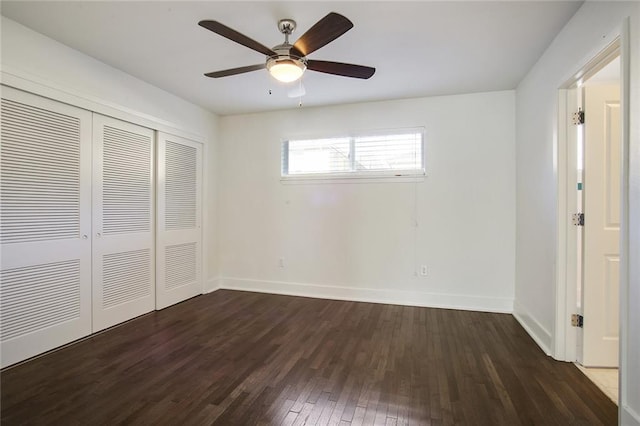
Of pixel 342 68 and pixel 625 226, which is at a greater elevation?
pixel 342 68

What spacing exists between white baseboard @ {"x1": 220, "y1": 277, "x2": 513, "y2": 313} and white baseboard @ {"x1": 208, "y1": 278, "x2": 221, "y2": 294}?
0.21 ft

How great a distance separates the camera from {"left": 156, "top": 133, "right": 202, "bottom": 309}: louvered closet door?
352 centimetres

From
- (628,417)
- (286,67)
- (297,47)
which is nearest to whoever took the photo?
(628,417)

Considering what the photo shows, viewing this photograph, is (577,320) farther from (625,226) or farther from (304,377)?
(304,377)

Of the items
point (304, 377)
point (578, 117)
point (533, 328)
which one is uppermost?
point (578, 117)

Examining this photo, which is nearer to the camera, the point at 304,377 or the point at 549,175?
the point at 304,377

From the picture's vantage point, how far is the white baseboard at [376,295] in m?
3.46

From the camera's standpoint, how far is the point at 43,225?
95.1 inches

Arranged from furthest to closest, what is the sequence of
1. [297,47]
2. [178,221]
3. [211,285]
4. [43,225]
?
1. [211,285]
2. [178,221]
3. [43,225]
4. [297,47]

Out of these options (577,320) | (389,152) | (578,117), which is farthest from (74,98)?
(577,320)

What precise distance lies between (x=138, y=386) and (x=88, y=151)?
82.0 inches

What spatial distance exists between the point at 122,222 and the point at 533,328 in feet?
13.6

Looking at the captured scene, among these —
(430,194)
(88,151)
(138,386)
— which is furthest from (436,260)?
(88,151)

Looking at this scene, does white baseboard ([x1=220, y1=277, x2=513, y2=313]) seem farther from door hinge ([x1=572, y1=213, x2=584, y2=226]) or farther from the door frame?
door hinge ([x1=572, y1=213, x2=584, y2=226])
